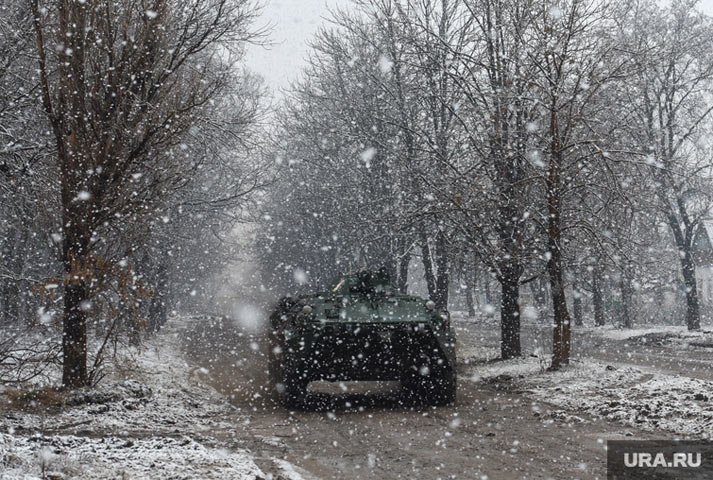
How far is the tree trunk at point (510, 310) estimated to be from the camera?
51.3 ft

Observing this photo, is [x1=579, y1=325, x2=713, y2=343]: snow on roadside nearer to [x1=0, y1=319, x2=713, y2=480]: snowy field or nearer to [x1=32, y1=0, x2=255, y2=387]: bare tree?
[x1=0, y1=319, x2=713, y2=480]: snowy field

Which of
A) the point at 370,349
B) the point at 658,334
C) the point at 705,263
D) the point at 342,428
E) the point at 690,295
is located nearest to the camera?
the point at 342,428

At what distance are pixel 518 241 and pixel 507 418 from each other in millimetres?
5601

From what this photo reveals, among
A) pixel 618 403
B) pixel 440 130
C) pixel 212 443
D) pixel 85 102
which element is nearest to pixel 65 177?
pixel 85 102

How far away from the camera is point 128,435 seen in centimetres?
782

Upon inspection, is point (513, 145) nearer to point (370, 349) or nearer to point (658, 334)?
point (370, 349)

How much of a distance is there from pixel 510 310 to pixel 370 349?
7044 mm

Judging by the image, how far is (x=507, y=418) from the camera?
8.94 meters

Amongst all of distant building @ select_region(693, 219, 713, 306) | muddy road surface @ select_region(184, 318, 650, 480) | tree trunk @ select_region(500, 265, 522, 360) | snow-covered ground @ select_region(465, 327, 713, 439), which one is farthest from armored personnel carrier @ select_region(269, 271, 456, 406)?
distant building @ select_region(693, 219, 713, 306)

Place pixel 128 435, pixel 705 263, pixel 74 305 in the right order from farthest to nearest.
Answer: pixel 705 263
pixel 74 305
pixel 128 435

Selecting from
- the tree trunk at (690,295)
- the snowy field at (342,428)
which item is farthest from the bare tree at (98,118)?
the tree trunk at (690,295)

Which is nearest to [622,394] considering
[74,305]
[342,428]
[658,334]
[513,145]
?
[342,428]

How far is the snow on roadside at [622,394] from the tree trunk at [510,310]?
5.77ft

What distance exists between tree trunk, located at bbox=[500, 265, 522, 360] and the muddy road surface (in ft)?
13.1
